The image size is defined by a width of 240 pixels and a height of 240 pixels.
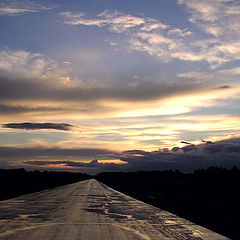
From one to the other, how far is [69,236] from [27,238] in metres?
1.29

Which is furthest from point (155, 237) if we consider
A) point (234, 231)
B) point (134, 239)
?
point (234, 231)

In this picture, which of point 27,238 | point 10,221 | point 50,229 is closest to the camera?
point 27,238

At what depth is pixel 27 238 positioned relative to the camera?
33.7ft

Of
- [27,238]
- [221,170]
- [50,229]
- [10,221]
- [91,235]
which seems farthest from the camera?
[221,170]

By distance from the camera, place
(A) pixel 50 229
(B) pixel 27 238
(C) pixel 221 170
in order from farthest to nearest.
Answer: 1. (C) pixel 221 170
2. (A) pixel 50 229
3. (B) pixel 27 238

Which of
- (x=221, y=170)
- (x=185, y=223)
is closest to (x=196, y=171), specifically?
(x=221, y=170)

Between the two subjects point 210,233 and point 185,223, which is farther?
point 185,223

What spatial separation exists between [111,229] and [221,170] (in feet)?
481

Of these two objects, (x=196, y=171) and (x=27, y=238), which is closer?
(x=27, y=238)

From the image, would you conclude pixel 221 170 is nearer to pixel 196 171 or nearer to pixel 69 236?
pixel 196 171

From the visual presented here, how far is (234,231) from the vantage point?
12.8m

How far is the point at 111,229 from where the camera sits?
1246 cm

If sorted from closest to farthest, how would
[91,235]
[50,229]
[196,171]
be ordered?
[91,235], [50,229], [196,171]

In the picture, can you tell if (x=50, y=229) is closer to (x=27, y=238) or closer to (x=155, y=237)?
(x=27, y=238)
